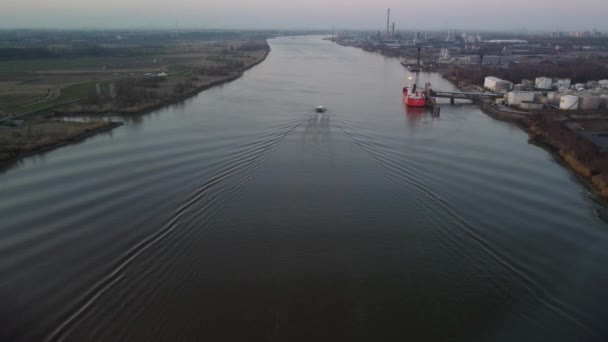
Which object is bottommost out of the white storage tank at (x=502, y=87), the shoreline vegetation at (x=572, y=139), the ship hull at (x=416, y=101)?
the shoreline vegetation at (x=572, y=139)

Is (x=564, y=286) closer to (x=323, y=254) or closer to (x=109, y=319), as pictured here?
(x=323, y=254)

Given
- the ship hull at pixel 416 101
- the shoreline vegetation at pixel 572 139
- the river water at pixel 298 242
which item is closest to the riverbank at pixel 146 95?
the river water at pixel 298 242

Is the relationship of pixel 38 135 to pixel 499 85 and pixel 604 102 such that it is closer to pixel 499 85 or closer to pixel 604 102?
pixel 499 85

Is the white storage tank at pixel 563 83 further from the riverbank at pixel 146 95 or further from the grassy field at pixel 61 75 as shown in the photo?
the grassy field at pixel 61 75

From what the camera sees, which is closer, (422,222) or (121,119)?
(422,222)

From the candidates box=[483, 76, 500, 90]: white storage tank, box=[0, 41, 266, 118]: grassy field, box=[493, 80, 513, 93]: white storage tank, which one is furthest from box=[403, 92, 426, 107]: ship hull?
Result: box=[0, 41, 266, 118]: grassy field

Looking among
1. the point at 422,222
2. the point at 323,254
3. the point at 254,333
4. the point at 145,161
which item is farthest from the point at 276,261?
the point at 145,161
